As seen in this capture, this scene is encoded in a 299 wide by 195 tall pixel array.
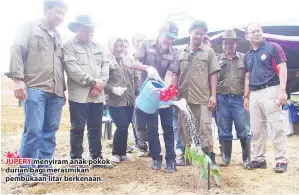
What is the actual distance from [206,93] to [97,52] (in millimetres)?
1338

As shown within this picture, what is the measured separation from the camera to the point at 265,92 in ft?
11.5

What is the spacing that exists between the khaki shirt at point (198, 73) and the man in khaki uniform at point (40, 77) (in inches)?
54.5

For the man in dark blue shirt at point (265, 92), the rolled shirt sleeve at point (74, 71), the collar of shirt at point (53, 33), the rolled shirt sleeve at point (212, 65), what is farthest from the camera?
the rolled shirt sleeve at point (212, 65)

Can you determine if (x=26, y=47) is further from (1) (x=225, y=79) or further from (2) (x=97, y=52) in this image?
(1) (x=225, y=79)

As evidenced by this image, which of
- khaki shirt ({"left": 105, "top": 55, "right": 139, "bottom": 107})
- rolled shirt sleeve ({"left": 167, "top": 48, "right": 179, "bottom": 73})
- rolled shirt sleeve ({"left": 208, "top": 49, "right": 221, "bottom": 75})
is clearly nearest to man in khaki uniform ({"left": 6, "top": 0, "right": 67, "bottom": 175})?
khaki shirt ({"left": 105, "top": 55, "right": 139, "bottom": 107})

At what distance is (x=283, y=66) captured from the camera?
11.2ft

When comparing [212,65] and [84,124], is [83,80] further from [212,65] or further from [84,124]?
[212,65]

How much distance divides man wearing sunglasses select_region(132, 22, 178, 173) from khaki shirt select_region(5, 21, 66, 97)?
0.91 m

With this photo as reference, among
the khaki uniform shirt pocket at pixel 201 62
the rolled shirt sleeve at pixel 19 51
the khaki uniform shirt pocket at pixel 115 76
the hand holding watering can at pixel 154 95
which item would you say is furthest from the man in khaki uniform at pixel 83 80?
the khaki uniform shirt pocket at pixel 201 62

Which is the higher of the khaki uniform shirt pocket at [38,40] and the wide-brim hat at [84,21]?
the wide-brim hat at [84,21]

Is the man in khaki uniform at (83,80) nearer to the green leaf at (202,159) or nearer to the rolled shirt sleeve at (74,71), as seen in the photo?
the rolled shirt sleeve at (74,71)

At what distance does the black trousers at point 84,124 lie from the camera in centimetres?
345

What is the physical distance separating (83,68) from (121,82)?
66cm

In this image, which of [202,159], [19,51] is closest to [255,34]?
[202,159]
